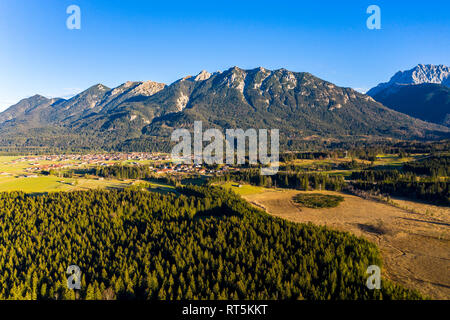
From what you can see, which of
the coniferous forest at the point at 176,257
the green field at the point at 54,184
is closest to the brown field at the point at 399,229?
the coniferous forest at the point at 176,257

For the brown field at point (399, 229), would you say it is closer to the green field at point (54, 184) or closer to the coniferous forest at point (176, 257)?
the coniferous forest at point (176, 257)

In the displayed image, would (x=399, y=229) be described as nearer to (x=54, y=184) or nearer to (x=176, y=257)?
(x=176, y=257)

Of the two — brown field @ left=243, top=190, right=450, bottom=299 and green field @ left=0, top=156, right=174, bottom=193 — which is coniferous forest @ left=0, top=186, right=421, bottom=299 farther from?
green field @ left=0, top=156, right=174, bottom=193

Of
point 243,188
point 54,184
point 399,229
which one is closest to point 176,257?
point 399,229
